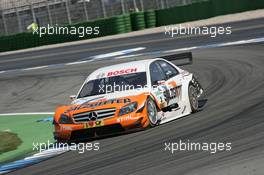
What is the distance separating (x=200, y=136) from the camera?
992 centimetres

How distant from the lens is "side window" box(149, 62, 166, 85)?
1213 cm

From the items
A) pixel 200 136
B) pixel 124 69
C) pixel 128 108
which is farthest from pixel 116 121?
pixel 124 69

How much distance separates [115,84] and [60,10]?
1324 inches

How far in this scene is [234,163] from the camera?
307 inches

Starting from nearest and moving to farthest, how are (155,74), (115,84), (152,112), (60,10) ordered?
1. (152,112)
2. (115,84)
3. (155,74)
4. (60,10)

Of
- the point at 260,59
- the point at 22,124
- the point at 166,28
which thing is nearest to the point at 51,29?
the point at 166,28

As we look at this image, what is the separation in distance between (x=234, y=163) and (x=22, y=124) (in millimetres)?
7697

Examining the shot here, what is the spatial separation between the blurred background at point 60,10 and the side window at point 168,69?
100 ft

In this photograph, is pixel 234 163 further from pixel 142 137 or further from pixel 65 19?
pixel 65 19

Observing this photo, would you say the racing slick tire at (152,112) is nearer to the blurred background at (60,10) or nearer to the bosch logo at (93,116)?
the bosch logo at (93,116)

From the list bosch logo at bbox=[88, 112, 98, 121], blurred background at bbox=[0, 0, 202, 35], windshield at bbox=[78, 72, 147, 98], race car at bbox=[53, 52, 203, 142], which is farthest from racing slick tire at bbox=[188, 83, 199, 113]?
blurred background at bbox=[0, 0, 202, 35]

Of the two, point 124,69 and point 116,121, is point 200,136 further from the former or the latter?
point 124,69

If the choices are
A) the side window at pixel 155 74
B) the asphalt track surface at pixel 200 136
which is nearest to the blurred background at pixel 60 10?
the asphalt track surface at pixel 200 136

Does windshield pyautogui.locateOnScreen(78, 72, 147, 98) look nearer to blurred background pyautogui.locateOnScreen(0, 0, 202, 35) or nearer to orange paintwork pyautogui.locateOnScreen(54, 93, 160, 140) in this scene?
orange paintwork pyautogui.locateOnScreen(54, 93, 160, 140)
